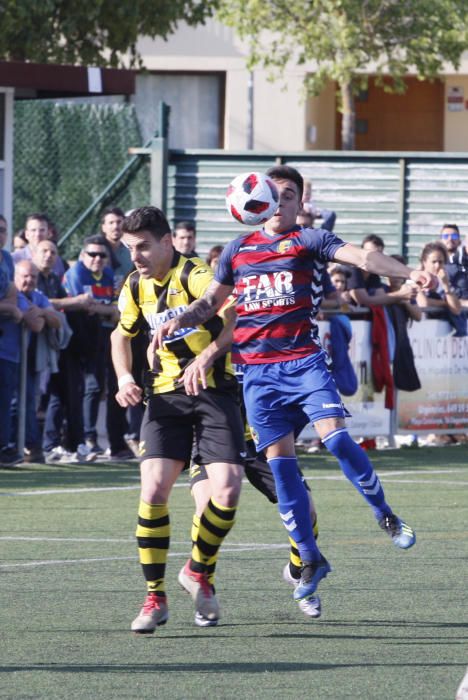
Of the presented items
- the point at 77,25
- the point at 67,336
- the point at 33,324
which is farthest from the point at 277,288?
the point at 77,25

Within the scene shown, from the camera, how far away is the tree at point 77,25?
24.1 metres

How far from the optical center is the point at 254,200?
754 cm

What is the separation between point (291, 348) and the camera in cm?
770

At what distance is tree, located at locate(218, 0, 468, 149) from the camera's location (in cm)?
3484

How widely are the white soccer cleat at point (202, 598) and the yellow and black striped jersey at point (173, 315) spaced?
892mm

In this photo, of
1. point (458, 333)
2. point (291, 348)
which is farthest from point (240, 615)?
point (458, 333)

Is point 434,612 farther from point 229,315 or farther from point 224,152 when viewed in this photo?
point 224,152

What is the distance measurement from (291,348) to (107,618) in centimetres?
157

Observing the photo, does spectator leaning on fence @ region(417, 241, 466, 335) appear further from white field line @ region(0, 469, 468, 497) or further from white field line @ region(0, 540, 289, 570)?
white field line @ region(0, 540, 289, 570)

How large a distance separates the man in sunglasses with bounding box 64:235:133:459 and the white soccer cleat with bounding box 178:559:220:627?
7.18m

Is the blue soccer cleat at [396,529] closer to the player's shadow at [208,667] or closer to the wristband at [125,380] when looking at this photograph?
the player's shadow at [208,667]

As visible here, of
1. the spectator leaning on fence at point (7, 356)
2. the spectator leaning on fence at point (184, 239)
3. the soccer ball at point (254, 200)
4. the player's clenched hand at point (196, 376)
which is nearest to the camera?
the player's clenched hand at point (196, 376)

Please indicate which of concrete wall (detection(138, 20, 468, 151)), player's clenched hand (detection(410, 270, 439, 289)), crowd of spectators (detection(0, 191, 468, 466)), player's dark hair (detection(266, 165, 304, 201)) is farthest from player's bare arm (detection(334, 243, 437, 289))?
concrete wall (detection(138, 20, 468, 151))


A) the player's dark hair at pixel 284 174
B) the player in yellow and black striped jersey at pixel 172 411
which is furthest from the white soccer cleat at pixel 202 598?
the player's dark hair at pixel 284 174
